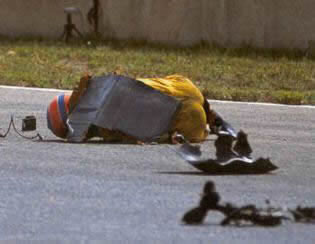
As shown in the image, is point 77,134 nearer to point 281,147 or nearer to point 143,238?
point 281,147

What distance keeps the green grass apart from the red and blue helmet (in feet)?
14.7

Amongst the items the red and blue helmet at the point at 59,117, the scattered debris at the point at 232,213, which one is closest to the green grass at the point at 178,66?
the red and blue helmet at the point at 59,117

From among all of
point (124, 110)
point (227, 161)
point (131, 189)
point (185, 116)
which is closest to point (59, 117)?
point (124, 110)

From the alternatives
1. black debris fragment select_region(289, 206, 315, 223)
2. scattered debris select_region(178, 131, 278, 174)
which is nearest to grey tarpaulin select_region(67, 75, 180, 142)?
scattered debris select_region(178, 131, 278, 174)

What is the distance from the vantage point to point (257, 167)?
35.0 ft

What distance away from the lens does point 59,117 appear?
1270 centimetres

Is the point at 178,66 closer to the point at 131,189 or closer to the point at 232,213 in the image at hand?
the point at 131,189

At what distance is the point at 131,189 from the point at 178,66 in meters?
9.48

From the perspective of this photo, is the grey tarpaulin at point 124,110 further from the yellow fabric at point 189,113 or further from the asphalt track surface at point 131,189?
the asphalt track surface at point 131,189

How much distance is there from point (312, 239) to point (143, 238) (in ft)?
3.26

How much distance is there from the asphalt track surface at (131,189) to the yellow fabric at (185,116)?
18 centimetres

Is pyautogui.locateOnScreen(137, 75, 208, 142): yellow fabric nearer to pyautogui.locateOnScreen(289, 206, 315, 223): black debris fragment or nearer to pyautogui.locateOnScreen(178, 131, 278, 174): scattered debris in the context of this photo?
pyautogui.locateOnScreen(178, 131, 278, 174): scattered debris

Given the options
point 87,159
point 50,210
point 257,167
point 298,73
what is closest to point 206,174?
point 257,167

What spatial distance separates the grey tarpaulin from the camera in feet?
40.8
